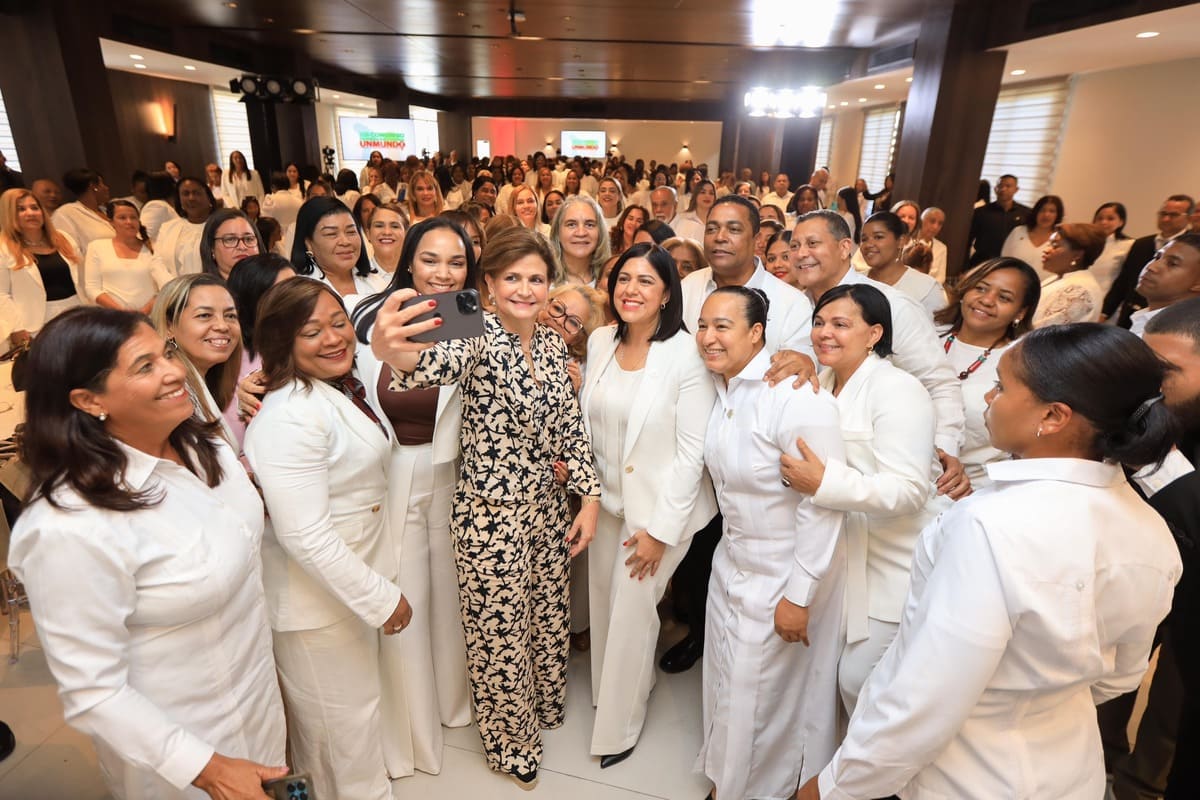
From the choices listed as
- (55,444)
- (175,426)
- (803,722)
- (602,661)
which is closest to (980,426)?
(803,722)

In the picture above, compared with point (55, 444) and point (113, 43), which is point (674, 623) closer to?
point (55, 444)

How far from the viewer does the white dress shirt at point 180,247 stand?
446 centimetres

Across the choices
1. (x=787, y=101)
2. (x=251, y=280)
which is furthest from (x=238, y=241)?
(x=787, y=101)

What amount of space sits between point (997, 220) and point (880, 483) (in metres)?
6.50

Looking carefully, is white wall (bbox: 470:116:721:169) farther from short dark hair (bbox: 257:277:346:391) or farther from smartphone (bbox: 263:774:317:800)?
smartphone (bbox: 263:774:317:800)

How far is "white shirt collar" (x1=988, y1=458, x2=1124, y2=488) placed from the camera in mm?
1025

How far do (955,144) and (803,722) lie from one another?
22.8 ft

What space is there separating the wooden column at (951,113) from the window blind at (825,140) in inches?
427

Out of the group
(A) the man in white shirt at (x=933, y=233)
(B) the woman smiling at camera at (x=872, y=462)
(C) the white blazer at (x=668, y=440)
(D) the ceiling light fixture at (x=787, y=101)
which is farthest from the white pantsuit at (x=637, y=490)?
(D) the ceiling light fixture at (x=787, y=101)

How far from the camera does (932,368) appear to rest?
224cm

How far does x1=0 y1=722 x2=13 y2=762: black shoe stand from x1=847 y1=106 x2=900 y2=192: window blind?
1461 centimetres

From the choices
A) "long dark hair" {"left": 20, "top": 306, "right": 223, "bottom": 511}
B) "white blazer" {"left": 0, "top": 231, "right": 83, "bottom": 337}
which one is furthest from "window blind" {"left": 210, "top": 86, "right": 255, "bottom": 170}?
"long dark hair" {"left": 20, "top": 306, "right": 223, "bottom": 511}

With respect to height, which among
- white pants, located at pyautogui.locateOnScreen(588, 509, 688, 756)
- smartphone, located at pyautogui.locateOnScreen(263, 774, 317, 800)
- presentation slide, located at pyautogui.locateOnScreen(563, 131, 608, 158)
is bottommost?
white pants, located at pyautogui.locateOnScreen(588, 509, 688, 756)

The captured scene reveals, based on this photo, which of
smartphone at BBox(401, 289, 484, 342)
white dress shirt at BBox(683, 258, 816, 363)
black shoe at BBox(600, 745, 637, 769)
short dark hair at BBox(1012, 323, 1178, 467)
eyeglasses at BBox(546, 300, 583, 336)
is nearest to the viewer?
short dark hair at BBox(1012, 323, 1178, 467)
